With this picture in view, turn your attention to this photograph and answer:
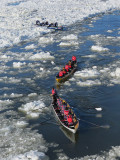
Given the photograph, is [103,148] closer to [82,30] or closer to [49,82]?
[49,82]

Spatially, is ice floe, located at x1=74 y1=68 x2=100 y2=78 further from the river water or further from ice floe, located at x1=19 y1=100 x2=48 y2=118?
ice floe, located at x1=19 y1=100 x2=48 y2=118

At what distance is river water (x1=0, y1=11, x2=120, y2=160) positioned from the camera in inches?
458

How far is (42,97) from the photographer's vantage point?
646 inches

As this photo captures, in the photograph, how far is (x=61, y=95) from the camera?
16.6 meters

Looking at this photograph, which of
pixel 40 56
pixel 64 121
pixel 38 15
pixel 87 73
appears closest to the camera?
pixel 64 121

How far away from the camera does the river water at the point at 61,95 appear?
11635 mm

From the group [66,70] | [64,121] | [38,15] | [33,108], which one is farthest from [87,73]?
[38,15]

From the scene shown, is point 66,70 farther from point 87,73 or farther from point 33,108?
point 33,108

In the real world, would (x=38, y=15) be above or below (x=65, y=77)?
below

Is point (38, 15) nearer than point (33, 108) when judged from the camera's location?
No

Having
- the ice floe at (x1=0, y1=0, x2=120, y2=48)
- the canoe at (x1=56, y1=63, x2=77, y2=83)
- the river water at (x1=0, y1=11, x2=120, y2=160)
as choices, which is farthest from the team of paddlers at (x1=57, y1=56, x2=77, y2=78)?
the ice floe at (x1=0, y1=0, x2=120, y2=48)

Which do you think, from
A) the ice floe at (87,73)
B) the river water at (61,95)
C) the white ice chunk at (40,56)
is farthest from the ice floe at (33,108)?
the white ice chunk at (40,56)

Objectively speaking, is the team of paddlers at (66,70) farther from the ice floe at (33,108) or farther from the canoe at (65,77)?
the ice floe at (33,108)

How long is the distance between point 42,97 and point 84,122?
4.31m
